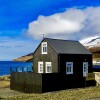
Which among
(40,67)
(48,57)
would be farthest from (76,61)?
(40,67)

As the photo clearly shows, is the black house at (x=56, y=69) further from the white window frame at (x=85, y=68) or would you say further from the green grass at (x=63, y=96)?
the green grass at (x=63, y=96)

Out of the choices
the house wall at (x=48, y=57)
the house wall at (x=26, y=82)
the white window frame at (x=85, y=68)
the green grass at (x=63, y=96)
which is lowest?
the green grass at (x=63, y=96)

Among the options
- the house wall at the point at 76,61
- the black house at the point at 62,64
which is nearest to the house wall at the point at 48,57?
the black house at the point at 62,64

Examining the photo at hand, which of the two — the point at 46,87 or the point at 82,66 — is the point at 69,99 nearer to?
the point at 46,87

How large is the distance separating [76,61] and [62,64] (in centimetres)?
301

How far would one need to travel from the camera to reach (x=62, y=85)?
39688 mm

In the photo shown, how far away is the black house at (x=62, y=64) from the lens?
39031 mm

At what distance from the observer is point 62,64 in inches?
1624

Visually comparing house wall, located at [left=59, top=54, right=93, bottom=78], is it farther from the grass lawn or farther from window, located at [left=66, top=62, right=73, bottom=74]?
the grass lawn

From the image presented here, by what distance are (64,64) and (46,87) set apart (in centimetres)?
545

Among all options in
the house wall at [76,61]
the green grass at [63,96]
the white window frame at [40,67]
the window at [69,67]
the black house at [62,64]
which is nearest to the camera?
the green grass at [63,96]

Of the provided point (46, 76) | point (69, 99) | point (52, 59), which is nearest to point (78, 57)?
point (52, 59)

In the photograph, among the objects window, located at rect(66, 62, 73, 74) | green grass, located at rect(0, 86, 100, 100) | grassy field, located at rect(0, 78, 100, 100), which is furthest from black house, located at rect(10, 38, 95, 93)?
green grass, located at rect(0, 86, 100, 100)

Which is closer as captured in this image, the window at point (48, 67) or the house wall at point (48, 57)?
the house wall at point (48, 57)
